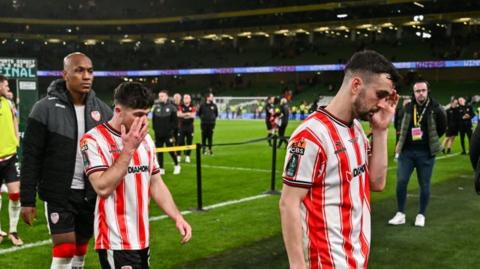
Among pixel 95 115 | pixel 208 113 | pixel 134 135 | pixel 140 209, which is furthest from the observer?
pixel 208 113

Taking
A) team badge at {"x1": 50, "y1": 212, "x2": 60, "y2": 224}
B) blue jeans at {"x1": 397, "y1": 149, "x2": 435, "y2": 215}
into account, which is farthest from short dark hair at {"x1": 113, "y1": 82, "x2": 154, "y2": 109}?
blue jeans at {"x1": 397, "y1": 149, "x2": 435, "y2": 215}

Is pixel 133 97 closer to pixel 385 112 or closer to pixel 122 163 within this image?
pixel 122 163

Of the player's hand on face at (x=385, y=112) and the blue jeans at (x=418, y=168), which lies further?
→ the blue jeans at (x=418, y=168)

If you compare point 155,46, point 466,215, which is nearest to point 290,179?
point 466,215

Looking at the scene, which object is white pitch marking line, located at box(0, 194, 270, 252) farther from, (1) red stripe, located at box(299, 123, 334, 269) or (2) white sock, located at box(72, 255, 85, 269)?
(1) red stripe, located at box(299, 123, 334, 269)

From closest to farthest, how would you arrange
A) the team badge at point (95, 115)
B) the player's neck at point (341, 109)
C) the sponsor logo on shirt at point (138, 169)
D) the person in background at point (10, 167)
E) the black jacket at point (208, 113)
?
the player's neck at point (341, 109), the sponsor logo on shirt at point (138, 169), the team badge at point (95, 115), the person in background at point (10, 167), the black jacket at point (208, 113)

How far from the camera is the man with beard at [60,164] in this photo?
4219mm

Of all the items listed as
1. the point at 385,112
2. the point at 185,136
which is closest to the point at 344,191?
the point at 385,112

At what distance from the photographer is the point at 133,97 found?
3.25 metres

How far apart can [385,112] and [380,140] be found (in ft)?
0.72

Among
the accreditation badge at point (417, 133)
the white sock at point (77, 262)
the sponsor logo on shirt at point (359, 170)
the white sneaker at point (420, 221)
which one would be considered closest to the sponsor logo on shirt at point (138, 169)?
the sponsor logo on shirt at point (359, 170)

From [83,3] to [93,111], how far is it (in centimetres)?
7232

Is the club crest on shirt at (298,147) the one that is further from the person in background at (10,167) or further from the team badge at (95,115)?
the person in background at (10,167)

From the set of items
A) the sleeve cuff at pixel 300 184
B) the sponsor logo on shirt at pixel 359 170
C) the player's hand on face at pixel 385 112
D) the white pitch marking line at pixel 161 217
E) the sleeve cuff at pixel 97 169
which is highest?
the player's hand on face at pixel 385 112
